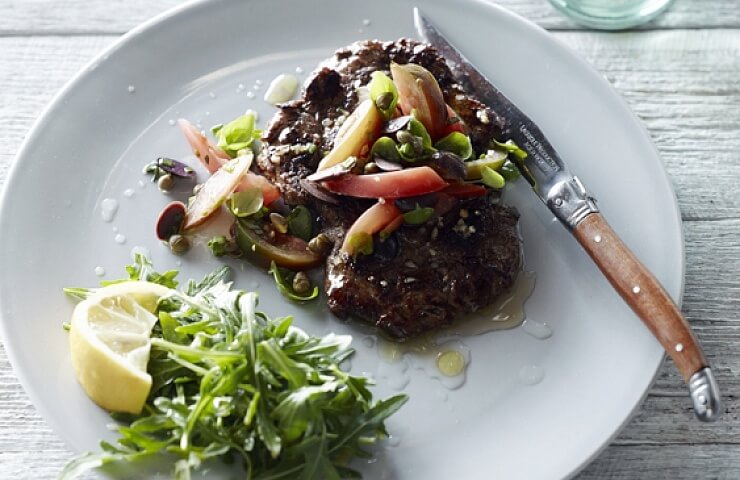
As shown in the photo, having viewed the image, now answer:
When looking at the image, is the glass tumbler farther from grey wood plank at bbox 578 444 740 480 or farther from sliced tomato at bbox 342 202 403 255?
grey wood plank at bbox 578 444 740 480

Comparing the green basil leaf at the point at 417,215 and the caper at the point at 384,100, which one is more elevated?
the caper at the point at 384,100

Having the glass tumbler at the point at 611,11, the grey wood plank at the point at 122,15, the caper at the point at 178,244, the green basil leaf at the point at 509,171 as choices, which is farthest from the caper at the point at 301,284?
the glass tumbler at the point at 611,11

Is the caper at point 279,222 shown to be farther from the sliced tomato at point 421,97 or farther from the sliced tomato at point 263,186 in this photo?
the sliced tomato at point 421,97

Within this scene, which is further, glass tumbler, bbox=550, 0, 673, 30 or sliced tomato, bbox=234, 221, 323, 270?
glass tumbler, bbox=550, 0, 673, 30

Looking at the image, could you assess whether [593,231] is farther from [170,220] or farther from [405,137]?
[170,220]

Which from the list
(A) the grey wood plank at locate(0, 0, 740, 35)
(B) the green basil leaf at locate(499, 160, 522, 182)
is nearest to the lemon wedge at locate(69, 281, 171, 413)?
(B) the green basil leaf at locate(499, 160, 522, 182)
